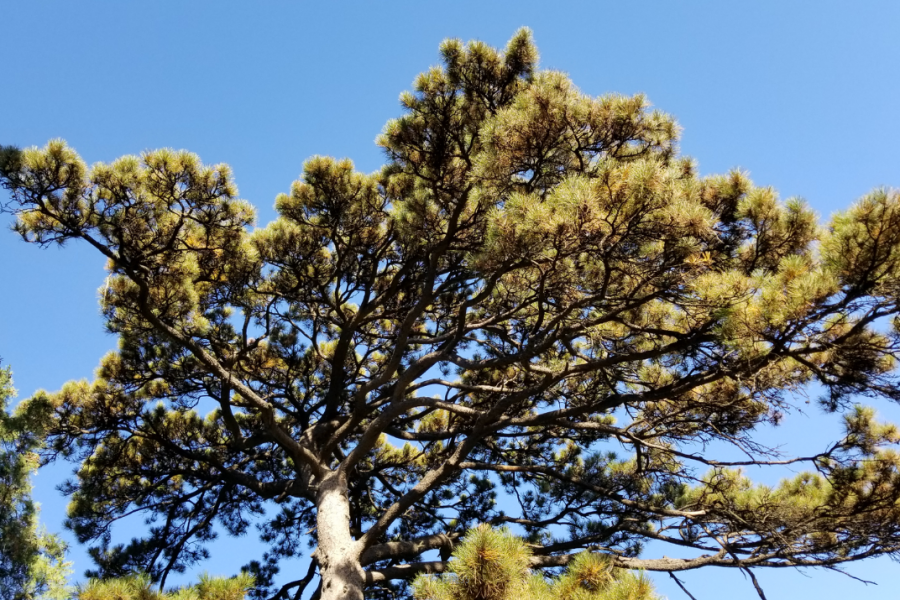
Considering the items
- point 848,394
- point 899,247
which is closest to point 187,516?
point 848,394

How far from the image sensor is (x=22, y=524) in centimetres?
575

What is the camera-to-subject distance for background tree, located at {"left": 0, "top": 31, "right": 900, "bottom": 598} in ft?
10.7

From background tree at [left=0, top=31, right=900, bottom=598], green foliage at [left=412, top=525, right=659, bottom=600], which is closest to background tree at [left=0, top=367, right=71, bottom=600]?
background tree at [left=0, top=31, right=900, bottom=598]

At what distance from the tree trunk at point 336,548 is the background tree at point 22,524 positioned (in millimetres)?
2672

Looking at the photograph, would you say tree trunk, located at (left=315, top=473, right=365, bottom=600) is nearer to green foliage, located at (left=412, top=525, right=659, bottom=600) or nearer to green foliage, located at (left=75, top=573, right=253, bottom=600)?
green foliage, located at (left=75, top=573, right=253, bottom=600)

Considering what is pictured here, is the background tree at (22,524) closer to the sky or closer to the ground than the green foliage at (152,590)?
closer to the sky

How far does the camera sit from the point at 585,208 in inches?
121

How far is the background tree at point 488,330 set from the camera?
3.26m

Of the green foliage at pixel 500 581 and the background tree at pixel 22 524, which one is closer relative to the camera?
the green foliage at pixel 500 581

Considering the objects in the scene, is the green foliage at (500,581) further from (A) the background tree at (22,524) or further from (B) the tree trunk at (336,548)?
(A) the background tree at (22,524)

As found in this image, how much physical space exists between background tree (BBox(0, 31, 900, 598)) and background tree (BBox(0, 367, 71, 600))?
0.37 meters

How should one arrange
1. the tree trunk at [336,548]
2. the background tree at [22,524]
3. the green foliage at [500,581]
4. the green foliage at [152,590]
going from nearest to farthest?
the green foliage at [500,581]
the green foliage at [152,590]
the tree trunk at [336,548]
the background tree at [22,524]

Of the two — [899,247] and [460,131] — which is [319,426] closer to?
[460,131]

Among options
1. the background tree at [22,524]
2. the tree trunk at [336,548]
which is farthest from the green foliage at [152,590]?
the background tree at [22,524]
